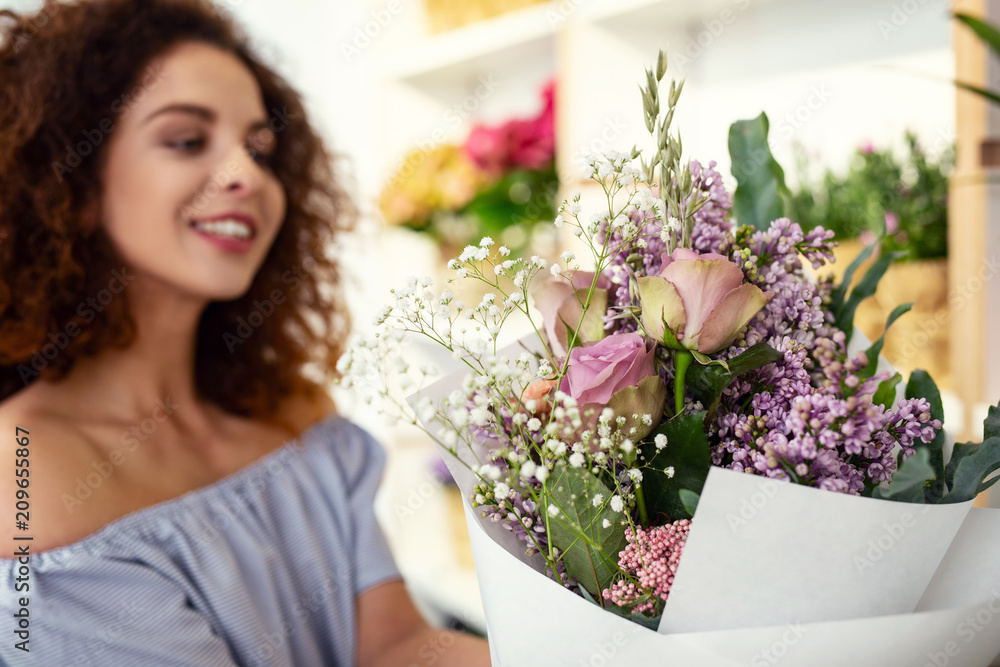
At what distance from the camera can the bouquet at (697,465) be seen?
0.32m

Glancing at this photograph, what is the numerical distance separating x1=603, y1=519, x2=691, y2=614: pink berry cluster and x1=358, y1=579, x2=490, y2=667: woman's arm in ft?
1.49

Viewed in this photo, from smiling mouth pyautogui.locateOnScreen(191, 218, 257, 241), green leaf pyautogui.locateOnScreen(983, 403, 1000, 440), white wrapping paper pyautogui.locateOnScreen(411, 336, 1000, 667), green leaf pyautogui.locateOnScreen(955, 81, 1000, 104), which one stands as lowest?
white wrapping paper pyautogui.locateOnScreen(411, 336, 1000, 667)

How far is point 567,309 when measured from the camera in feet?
1.32

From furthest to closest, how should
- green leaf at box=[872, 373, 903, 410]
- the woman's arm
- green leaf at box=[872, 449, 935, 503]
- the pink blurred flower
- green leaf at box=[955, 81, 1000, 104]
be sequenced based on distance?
the pink blurred flower → the woman's arm → green leaf at box=[955, 81, 1000, 104] → green leaf at box=[872, 373, 903, 410] → green leaf at box=[872, 449, 935, 503]

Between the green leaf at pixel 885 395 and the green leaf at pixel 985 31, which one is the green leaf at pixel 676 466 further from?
the green leaf at pixel 985 31

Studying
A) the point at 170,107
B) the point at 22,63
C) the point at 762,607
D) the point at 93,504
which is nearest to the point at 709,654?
the point at 762,607

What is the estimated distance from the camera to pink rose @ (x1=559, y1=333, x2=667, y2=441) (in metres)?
0.35

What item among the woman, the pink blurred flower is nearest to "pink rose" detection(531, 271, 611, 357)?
the woman

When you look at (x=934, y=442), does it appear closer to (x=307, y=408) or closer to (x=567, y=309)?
(x=567, y=309)

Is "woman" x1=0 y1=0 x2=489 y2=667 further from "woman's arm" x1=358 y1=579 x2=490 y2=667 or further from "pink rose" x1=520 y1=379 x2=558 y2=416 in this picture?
"pink rose" x1=520 y1=379 x2=558 y2=416

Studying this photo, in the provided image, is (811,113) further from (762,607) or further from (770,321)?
(762,607)

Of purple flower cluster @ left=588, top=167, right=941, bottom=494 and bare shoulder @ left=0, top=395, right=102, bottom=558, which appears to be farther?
bare shoulder @ left=0, top=395, right=102, bottom=558

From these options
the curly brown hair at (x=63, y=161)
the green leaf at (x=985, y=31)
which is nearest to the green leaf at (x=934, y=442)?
the green leaf at (x=985, y=31)

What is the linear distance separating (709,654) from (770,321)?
18 cm
